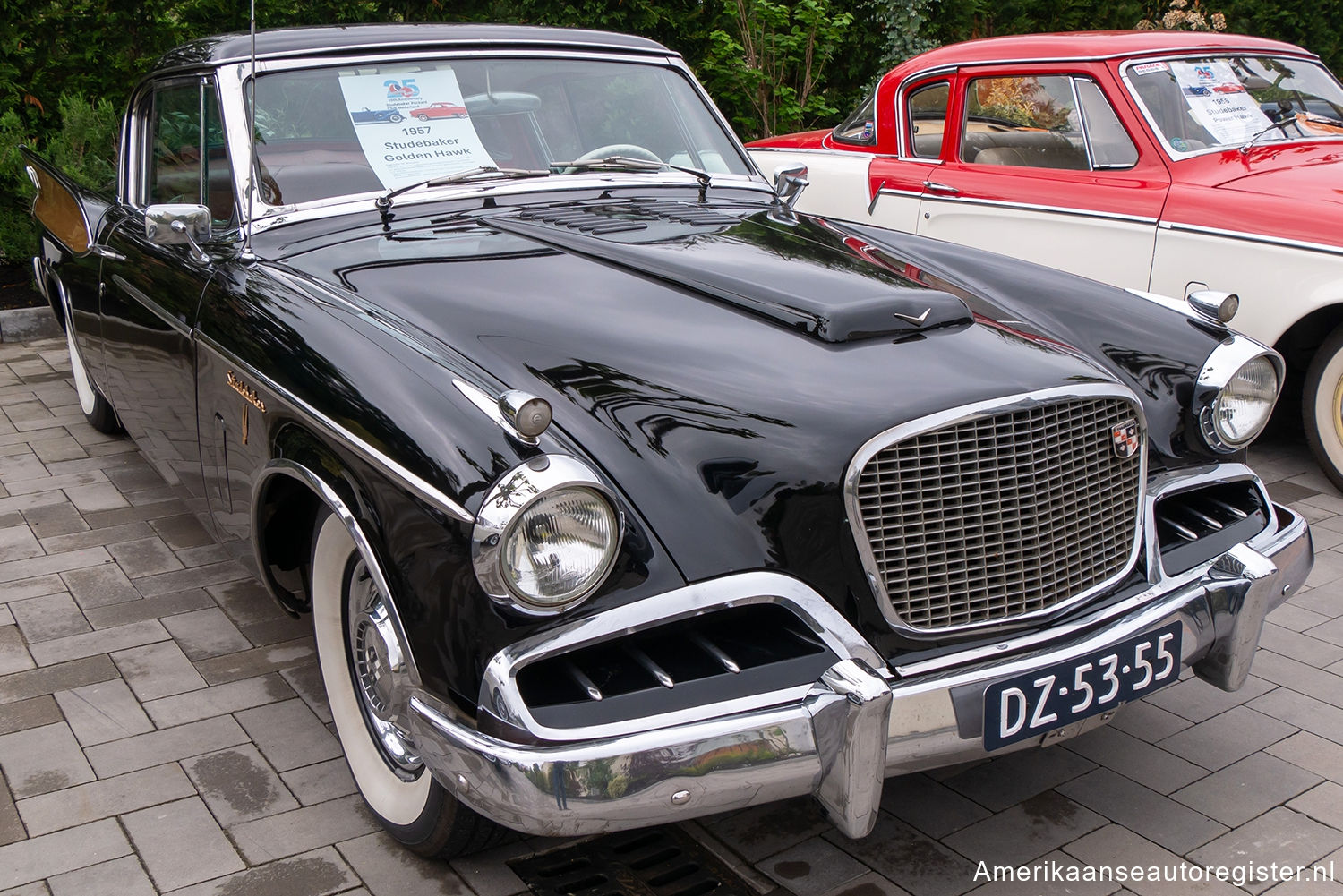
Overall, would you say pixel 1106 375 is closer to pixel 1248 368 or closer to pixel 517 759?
pixel 1248 368

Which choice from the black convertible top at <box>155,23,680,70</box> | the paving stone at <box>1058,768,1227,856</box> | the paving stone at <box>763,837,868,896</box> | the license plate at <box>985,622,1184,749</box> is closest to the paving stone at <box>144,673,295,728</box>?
the paving stone at <box>763,837,868,896</box>

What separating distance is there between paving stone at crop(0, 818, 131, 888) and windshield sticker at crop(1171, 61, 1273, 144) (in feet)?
16.7

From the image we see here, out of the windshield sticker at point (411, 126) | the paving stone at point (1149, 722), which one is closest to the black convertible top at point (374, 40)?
the windshield sticker at point (411, 126)

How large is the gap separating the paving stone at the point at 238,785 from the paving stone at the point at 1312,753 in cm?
243

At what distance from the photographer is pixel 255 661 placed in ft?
11.3

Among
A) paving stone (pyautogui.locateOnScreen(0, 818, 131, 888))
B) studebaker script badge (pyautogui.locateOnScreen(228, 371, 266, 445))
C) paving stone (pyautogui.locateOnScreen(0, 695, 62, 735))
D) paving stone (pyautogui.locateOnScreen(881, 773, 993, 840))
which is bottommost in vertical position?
paving stone (pyautogui.locateOnScreen(0, 695, 62, 735))

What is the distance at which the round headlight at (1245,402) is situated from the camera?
2.83 metres

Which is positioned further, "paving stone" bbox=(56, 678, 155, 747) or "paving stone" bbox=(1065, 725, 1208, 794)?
"paving stone" bbox=(56, 678, 155, 747)

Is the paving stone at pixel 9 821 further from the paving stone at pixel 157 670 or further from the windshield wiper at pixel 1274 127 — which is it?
the windshield wiper at pixel 1274 127

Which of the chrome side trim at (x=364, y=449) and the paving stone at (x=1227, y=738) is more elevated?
the chrome side trim at (x=364, y=449)

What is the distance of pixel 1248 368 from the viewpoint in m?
2.92

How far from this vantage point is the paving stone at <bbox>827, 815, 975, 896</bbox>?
245cm

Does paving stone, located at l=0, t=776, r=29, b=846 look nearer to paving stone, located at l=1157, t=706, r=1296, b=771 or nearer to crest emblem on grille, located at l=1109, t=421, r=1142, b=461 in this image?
crest emblem on grille, located at l=1109, t=421, r=1142, b=461

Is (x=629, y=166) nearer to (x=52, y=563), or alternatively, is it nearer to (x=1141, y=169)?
(x=52, y=563)
